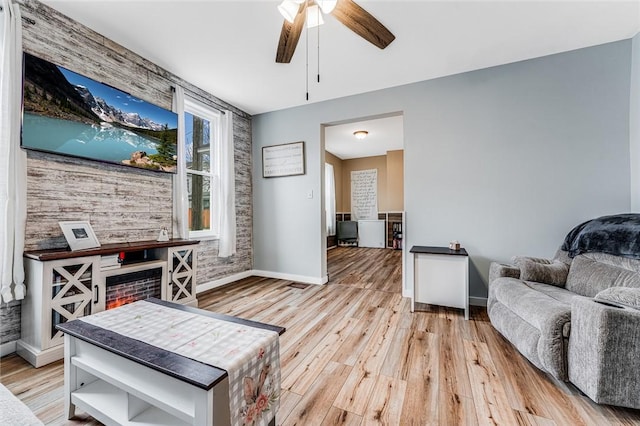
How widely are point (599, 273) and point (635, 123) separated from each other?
1505 millimetres

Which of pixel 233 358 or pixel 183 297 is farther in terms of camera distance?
pixel 183 297

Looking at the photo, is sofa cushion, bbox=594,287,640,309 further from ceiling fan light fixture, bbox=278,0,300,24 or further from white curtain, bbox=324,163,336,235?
white curtain, bbox=324,163,336,235

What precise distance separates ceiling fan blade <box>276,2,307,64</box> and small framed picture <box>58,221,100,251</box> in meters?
2.13

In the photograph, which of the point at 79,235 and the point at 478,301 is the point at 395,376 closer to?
the point at 478,301

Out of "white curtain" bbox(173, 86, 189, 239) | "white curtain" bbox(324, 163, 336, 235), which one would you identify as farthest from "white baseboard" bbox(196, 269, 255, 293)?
"white curtain" bbox(324, 163, 336, 235)

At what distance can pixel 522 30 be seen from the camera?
2188mm

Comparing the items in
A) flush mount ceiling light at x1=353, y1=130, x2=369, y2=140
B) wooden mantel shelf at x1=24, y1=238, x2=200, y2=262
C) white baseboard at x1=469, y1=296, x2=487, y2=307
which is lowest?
white baseboard at x1=469, y1=296, x2=487, y2=307

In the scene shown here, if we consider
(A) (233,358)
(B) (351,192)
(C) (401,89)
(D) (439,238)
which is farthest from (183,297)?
(B) (351,192)

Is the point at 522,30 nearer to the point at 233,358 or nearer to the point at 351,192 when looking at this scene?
the point at 233,358

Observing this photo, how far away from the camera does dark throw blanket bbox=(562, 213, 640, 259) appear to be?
1741 millimetres

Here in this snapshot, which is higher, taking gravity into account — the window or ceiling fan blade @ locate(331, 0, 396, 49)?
ceiling fan blade @ locate(331, 0, 396, 49)

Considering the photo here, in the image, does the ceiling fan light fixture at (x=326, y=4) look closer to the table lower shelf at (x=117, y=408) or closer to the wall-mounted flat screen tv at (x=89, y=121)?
the wall-mounted flat screen tv at (x=89, y=121)

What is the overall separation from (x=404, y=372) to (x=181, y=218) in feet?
8.76

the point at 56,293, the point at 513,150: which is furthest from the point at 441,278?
the point at 56,293
